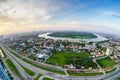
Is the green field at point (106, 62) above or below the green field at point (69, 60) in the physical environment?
below

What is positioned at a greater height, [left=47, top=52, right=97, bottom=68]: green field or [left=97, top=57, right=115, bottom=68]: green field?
[left=47, top=52, right=97, bottom=68]: green field

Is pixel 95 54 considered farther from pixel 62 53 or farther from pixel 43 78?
pixel 43 78

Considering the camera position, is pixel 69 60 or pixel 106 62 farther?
pixel 106 62

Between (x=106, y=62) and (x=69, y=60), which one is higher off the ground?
(x=69, y=60)

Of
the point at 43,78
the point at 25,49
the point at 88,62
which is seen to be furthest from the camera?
the point at 25,49

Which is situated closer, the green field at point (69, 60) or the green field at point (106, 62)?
the green field at point (69, 60)

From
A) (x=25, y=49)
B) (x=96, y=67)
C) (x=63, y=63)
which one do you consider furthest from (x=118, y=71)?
(x=25, y=49)

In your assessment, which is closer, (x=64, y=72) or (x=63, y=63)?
(x=64, y=72)

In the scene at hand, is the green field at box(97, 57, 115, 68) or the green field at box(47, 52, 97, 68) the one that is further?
the green field at box(97, 57, 115, 68)
